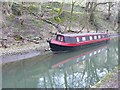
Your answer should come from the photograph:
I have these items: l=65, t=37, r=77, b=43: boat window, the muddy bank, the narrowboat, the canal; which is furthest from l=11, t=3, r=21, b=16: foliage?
the canal

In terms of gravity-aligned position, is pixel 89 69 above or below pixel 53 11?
below

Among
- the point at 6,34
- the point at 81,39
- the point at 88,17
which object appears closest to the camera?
the point at 6,34

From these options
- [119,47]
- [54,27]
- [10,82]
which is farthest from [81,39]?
[10,82]

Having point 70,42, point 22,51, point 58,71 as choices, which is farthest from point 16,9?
point 58,71

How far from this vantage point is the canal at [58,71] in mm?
13430

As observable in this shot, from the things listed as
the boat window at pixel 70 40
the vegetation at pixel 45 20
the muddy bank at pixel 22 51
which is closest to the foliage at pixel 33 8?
the vegetation at pixel 45 20

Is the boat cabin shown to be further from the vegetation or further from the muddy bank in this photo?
the vegetation

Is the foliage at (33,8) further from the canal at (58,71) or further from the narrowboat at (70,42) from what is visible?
the canal at (58,71)

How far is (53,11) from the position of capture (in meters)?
31.9

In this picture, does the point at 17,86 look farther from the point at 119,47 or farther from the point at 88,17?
the point at 88,17

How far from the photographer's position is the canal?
13.4 m

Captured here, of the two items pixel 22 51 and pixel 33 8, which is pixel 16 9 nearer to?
pixel 33 8

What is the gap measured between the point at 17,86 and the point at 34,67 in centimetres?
431

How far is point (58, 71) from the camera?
16.5 meters
